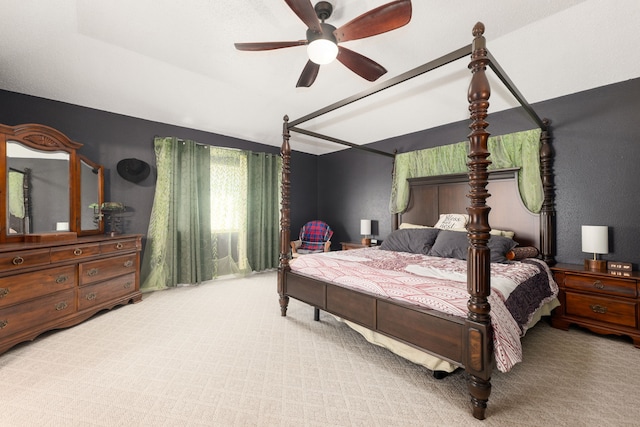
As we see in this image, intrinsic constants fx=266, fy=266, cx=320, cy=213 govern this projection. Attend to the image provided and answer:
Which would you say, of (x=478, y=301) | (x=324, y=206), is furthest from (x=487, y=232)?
(x=324, y=206)

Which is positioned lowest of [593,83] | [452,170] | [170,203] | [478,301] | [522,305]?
[522,305]

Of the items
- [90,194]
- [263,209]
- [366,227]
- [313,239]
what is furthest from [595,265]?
[90,194]

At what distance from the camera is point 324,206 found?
5.99 meters

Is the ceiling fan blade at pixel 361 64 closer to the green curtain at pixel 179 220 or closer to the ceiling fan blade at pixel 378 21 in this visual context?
the ceiling fan blade at pixel 378 21

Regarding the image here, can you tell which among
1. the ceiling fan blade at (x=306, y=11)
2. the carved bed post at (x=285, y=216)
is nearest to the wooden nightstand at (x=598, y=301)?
the carved bed post at (x=285, y=216)

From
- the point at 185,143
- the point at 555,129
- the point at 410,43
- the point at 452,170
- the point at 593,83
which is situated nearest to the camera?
the point at 410,43

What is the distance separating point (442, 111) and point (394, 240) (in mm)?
1864

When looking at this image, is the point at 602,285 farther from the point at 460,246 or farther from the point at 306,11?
the point at 306,11

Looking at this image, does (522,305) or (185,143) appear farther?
(185,143)

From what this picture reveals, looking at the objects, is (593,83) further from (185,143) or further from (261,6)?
(185,143)

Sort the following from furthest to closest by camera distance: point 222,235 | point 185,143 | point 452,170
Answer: point 222,235
point 185,143
point 452,170

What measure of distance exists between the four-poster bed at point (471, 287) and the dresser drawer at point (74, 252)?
80.0 inches

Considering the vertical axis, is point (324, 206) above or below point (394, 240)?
above

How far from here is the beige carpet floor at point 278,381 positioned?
1521mm
